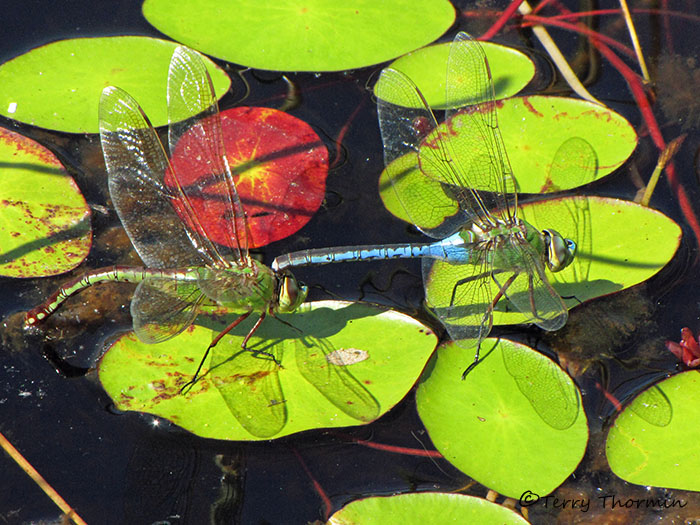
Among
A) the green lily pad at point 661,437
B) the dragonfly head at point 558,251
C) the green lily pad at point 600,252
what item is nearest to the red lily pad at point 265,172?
the green lily pad at point 600,252

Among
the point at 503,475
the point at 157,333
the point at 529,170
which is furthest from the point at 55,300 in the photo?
the point at 529,170

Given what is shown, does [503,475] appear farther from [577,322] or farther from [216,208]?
[216,208]

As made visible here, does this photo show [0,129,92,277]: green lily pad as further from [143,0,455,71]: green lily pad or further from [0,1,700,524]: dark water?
[143,0,455,71]: green lily pad

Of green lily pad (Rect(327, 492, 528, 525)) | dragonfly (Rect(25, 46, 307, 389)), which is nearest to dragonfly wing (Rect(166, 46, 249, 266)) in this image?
dragonfly (Rect(25, 46, 307, 389))

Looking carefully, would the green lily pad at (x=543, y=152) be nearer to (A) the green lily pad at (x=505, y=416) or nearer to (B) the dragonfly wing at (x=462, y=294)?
(B) the dragonfly wing at (x=462, y=294)

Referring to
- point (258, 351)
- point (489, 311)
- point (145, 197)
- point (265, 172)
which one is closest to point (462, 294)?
point (489, 311)

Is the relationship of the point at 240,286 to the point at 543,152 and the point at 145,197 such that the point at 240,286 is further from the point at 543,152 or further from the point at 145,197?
the point at 543,152
